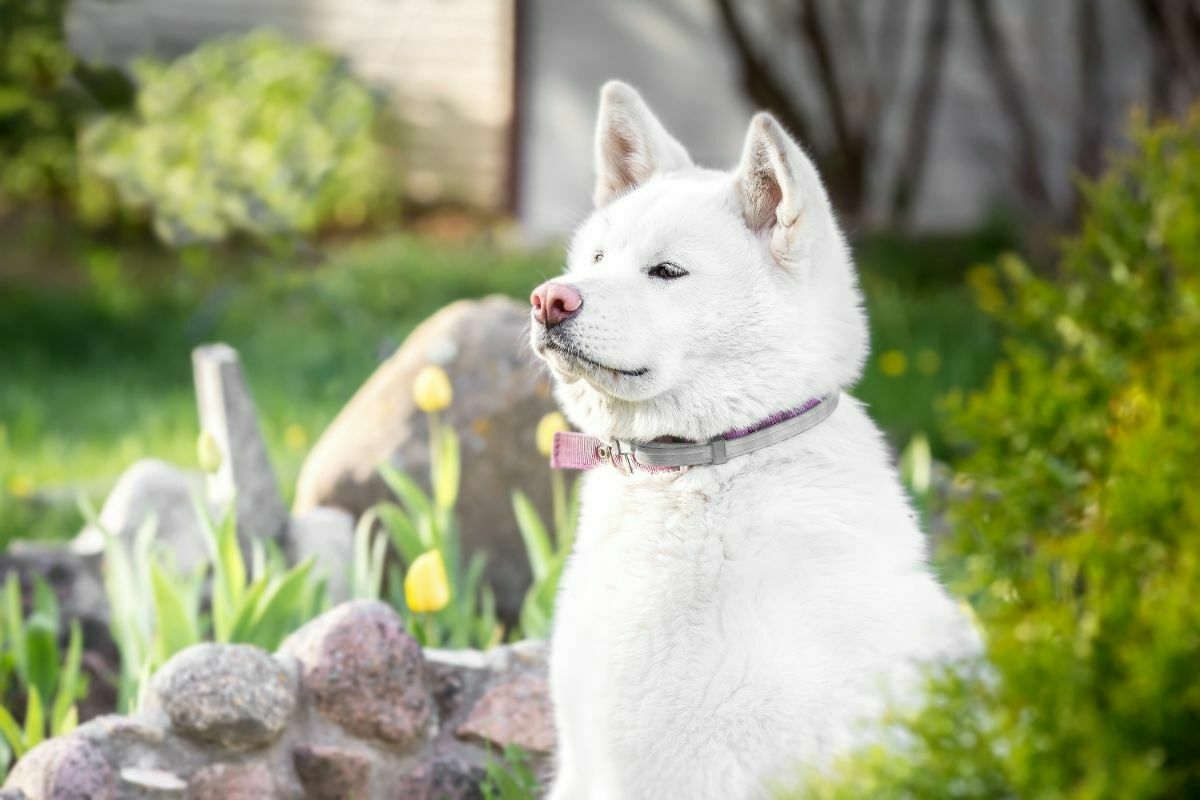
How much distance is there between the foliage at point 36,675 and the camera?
307cm

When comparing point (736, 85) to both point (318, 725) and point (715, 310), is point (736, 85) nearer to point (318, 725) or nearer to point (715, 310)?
point (318, 725)

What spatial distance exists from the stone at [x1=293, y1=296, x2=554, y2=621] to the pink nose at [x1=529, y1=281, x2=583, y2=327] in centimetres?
201

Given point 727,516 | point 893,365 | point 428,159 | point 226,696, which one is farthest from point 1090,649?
point 428,159

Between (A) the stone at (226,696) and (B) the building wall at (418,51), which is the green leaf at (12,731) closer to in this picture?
(A) the stone at (226,696)

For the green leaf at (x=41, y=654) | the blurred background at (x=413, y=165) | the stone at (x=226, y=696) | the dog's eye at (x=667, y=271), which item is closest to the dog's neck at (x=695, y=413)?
the dog's eye at (x=667, y=271)

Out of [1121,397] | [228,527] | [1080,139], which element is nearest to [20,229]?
[1080,139]

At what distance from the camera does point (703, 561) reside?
81.0 inches

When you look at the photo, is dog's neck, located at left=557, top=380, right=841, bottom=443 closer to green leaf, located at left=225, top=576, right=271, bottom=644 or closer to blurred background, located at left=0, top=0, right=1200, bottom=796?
green leaf, located at left=225, top=576, right=271, bottom=644

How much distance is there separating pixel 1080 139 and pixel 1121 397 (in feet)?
22.6

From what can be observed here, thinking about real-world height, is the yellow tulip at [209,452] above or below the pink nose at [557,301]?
below

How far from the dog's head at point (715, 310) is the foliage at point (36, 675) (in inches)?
64.8

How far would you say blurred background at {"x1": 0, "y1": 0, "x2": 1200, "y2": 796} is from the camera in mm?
6480

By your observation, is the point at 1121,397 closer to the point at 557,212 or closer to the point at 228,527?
the point at 228,527

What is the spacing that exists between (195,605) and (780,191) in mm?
1953
